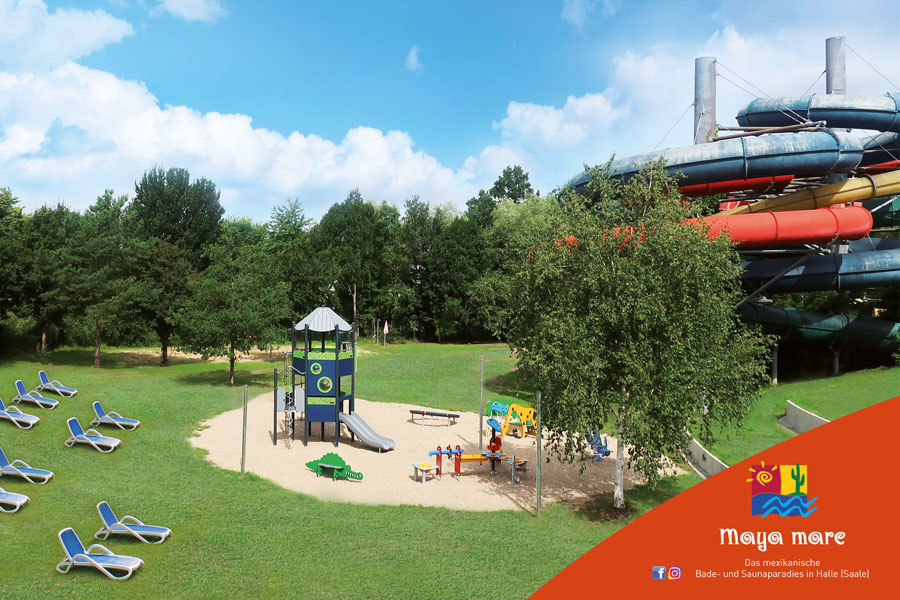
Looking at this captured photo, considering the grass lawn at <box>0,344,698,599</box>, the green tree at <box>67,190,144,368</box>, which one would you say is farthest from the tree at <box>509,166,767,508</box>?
the green tree at <box>67,190,144,368</box>

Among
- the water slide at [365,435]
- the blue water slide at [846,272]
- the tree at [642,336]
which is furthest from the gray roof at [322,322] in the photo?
the blue water slide at [846,272]

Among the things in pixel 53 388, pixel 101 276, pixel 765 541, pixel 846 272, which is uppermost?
pixel 846 272

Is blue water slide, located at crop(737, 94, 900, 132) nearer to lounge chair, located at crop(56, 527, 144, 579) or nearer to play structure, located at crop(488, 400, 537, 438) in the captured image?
play structure, located at crop(488, 400, 537, 438)

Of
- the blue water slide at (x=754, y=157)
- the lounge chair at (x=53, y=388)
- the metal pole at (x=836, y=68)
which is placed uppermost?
the metal pole at (x=836, y=68)

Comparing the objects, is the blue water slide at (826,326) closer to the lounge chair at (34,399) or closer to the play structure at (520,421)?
the play structure at (520,421)

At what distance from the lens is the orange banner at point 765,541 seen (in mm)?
12305

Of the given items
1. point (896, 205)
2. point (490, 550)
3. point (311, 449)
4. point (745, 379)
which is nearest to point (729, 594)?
point (490, 550)

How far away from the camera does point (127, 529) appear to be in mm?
13008

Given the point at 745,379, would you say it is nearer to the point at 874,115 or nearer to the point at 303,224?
the point at 874,115

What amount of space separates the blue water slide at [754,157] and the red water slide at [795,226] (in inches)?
69.5

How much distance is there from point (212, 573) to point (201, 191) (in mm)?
54321

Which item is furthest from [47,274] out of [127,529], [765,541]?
[765,541]

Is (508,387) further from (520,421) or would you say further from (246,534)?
(246,534)

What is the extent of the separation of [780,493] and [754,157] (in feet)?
50.2
